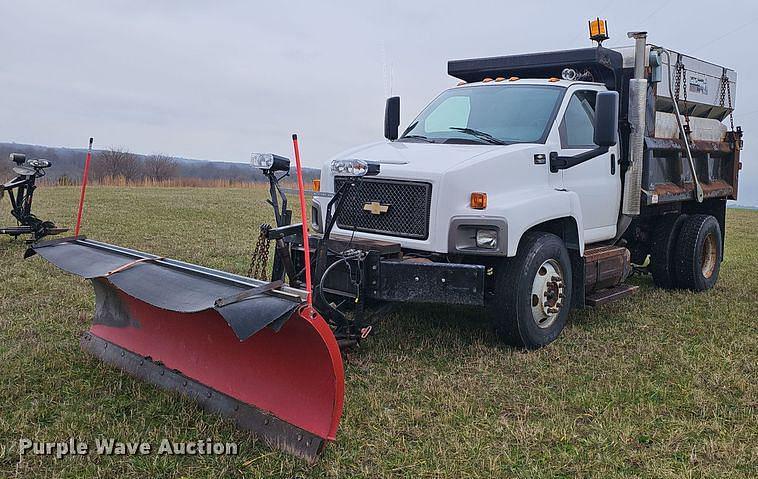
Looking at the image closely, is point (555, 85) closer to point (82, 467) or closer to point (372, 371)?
point (372, 371)

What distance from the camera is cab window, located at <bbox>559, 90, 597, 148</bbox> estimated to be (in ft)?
20.7

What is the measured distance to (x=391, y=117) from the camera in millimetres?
7504

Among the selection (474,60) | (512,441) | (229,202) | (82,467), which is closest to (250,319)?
(82,467)

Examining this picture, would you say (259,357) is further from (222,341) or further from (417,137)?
(417,137)

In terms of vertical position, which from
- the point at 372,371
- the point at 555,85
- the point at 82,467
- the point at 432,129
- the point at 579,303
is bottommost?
the point at 82,467

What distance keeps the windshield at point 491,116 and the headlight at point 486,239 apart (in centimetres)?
107

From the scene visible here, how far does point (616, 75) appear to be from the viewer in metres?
7.23

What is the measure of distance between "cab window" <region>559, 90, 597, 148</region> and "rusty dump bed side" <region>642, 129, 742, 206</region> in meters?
0.83

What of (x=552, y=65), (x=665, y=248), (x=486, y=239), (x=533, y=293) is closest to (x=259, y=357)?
(x=486, y=239)

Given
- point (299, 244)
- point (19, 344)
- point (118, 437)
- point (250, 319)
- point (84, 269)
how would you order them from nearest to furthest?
point (250, 319), point (118, 437), point (84, 269), point (19, 344), point (299, 244)

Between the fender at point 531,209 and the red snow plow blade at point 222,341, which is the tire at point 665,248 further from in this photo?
the red snow plow blade at point 222,341

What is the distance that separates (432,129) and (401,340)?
2.10m

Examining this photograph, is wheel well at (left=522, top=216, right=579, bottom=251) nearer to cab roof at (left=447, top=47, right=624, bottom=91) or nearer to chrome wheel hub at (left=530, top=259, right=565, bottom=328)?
chrome wheel hub at (left=530, top=259, right=565, bottom=328)

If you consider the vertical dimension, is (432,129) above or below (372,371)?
above
